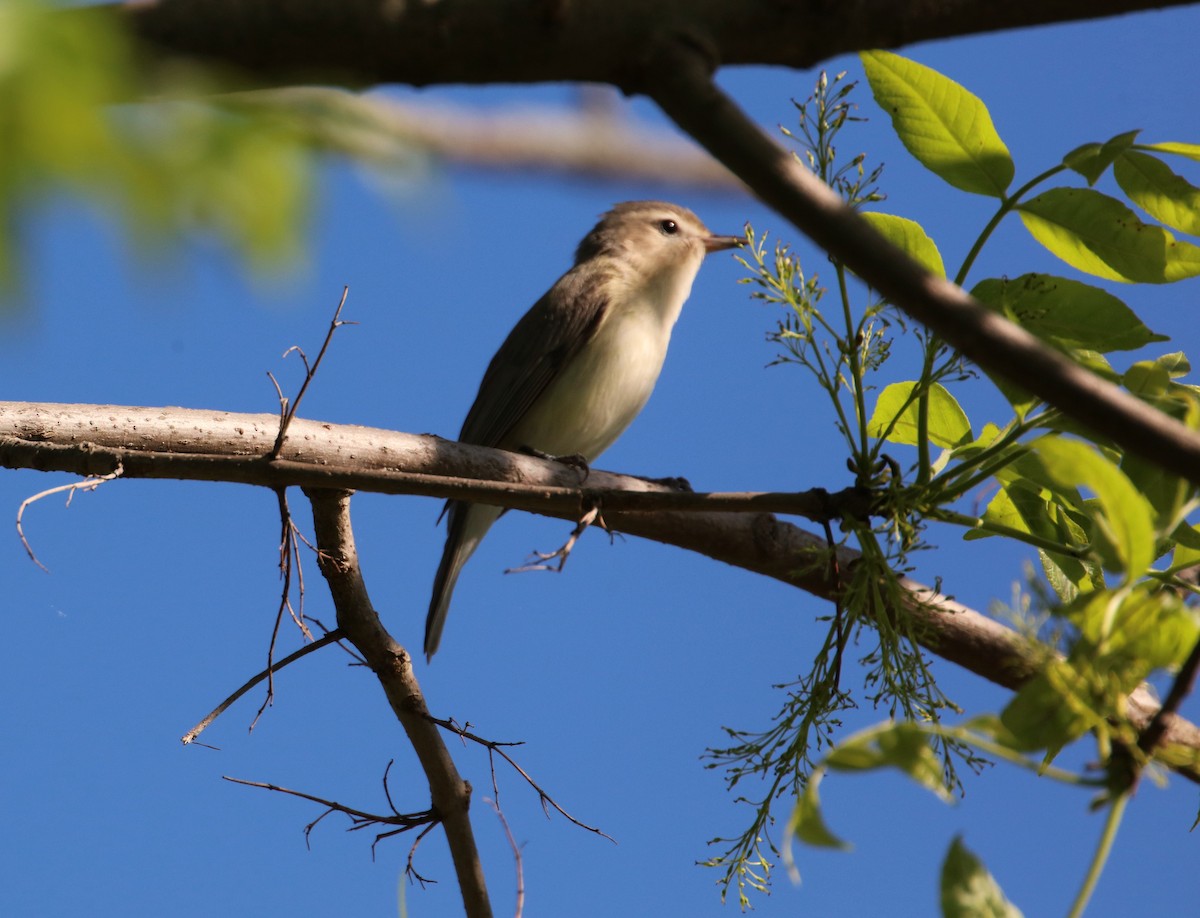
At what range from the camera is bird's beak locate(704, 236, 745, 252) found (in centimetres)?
659

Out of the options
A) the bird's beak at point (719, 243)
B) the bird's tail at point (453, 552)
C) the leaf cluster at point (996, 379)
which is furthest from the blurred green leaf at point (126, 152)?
the bird's beak at point (719, 243)

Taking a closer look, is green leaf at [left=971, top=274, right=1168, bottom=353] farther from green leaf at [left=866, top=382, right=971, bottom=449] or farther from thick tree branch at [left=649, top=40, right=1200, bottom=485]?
thick tree branch at [left=649, top=40, right=1200, bottom=485]

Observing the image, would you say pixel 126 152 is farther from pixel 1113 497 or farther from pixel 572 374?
pixel 572 374

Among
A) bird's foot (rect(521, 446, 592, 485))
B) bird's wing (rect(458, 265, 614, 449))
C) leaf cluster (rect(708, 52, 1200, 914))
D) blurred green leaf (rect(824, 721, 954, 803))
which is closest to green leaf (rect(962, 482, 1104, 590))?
leaf cluster (rect(708, 52, 1200, 914))

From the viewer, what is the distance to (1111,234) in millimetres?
2332

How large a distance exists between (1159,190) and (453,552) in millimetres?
3825

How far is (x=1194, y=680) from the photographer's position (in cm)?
133

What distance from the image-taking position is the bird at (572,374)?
5520 mm

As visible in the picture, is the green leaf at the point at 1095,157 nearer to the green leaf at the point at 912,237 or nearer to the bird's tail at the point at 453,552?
the green leaf at the point at 912,237

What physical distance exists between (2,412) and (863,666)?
7.29 ft

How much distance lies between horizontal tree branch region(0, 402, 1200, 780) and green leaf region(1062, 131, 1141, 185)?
96cm

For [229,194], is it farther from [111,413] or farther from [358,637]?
[358,637]

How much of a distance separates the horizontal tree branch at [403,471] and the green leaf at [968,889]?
975 millimetres

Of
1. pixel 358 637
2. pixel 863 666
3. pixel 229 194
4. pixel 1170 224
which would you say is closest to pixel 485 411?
pixel 358 637
